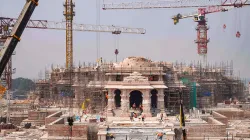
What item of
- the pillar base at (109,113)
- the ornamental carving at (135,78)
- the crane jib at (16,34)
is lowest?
the pillar base at (109,113)

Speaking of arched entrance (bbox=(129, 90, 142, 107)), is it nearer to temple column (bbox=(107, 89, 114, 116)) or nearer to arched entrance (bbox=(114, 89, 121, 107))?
arched entrance (bbox=(114, 89, 121, 107))

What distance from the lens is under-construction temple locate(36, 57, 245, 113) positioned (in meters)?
40.3

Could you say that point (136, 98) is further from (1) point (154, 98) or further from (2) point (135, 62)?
(2) point (135, 62)

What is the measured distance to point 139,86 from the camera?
3912 centimetres

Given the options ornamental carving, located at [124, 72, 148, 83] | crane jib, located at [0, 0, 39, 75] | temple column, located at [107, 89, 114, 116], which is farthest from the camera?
temple column, located at [107, 89, 114, 116]

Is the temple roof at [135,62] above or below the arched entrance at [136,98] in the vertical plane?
above

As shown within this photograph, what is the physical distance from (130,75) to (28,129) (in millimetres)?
11614

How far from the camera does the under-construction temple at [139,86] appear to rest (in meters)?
40.3

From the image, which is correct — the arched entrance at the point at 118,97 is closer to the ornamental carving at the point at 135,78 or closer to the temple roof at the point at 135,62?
the ornamental carving at the point at 135,78

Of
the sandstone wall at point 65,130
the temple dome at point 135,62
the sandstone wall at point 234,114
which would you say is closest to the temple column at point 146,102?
the temple dome at point 135,62

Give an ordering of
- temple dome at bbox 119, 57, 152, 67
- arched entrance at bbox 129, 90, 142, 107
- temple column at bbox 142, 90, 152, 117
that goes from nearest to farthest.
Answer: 1. temple column at bbox 142, 90, 152, 117
2. arched entrance at bbox 129, 90, 142, 107
3. temple dome at bbox 119, 57, 152, 67

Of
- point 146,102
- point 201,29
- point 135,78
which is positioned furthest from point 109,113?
point 201,29

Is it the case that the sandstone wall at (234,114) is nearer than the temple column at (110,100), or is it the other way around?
the temple column at (110,100)

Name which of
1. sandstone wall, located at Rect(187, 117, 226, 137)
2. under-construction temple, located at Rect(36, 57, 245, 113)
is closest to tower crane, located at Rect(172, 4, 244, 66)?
under-construction temple, located at Rect(36, 57, 245, 113)
